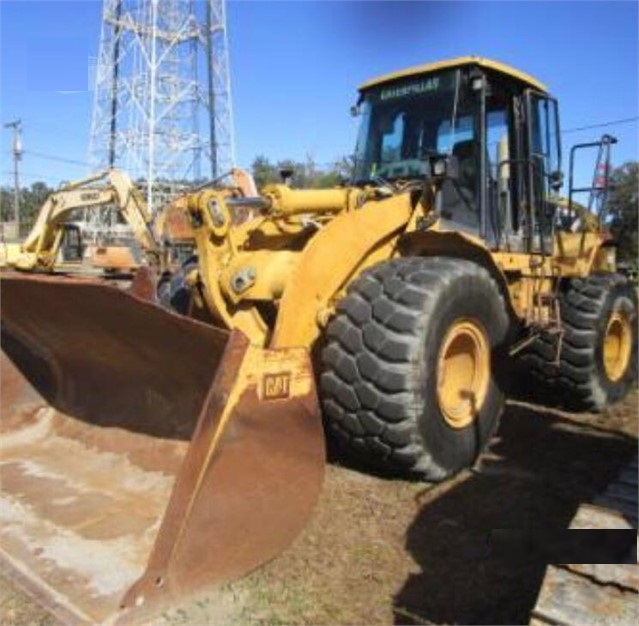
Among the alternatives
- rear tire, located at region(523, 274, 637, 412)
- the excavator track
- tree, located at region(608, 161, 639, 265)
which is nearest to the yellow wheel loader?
rear tire, located at region(523, 274, 637, 412)

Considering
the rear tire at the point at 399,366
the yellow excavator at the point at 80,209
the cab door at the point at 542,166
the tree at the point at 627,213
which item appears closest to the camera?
the rear tire at the point at 399,366

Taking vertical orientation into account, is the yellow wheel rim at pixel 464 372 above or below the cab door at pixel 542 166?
below

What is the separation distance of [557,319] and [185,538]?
4.03 metres

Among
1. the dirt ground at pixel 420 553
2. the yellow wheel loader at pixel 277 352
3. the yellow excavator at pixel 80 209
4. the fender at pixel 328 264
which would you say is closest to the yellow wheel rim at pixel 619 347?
the yellow wheel loader at pixel 277 352

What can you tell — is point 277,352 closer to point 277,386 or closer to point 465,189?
point 277,386

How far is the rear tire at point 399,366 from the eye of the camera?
4.28 metres

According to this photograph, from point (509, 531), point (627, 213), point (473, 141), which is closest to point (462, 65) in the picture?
point (473, 141)

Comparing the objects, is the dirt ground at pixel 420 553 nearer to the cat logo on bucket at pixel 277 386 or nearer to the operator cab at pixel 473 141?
the cat logo on bucket at pixel 277 386

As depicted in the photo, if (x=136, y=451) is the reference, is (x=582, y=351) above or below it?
above

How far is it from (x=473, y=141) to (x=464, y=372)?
164cm

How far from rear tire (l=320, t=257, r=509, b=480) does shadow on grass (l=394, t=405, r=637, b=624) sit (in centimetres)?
28

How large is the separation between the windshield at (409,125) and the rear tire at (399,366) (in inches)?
48.8

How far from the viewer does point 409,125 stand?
584 centimetres

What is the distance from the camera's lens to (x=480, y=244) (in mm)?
5094
